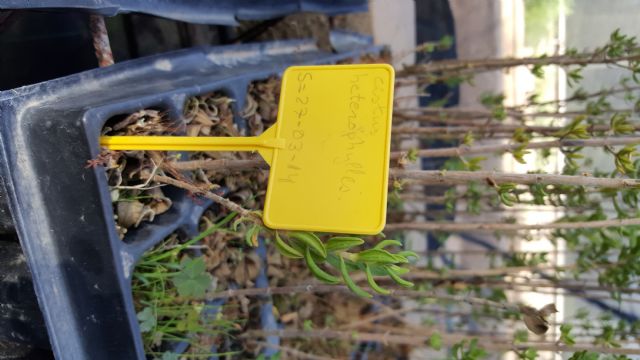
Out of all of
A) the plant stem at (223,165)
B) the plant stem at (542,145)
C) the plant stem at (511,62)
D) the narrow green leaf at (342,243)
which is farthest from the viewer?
the plant stem at (511,62)

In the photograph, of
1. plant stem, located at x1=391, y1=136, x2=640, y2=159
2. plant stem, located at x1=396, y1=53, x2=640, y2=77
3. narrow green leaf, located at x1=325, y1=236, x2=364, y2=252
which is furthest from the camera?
plant stem, located at x1=396, y1=53, x2=640, y2=77

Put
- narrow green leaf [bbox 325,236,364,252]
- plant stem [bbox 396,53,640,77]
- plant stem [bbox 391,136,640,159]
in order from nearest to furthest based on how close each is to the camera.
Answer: narrow green leaf [bbox 325,236,364,252]
plant stem [bbox 391,136,640,159]
plant stem [bbox 396,53,640,77]

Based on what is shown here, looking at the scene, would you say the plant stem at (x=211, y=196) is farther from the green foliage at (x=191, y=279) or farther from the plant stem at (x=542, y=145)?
the plant stem at (x=542, y=145)

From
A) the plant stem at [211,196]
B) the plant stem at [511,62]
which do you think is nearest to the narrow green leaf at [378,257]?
the plant stem at [211,196]

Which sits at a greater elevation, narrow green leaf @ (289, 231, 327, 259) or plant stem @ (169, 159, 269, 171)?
plant stem @ (169, 159, 269, 171)

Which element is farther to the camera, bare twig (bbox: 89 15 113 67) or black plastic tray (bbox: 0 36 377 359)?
bare twig (bbox: 89 15 113 67)

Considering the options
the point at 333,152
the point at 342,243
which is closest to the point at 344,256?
the point at 342,243

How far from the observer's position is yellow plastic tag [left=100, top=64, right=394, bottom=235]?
80cm

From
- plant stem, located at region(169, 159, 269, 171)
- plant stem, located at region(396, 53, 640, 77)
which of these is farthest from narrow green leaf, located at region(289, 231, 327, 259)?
plant stem, located at region(396, 53, 640, 77)

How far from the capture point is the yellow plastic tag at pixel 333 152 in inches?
31.4

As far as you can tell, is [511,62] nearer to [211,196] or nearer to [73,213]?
[211,196]

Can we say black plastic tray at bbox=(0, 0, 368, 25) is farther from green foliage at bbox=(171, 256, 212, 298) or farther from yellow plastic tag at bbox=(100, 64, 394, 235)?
green foliage at bbox=(171, 256, 212, 298)

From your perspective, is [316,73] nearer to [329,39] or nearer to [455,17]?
[329,39]

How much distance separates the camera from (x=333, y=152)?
0.83 m
